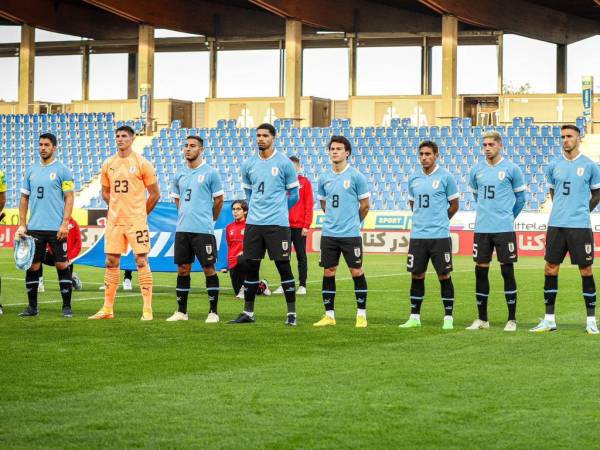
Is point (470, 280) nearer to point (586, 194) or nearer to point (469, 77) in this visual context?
point (586, 194)

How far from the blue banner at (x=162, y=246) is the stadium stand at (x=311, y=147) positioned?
60.8 ft

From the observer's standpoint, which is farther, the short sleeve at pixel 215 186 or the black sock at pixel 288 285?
the short sleeve at pixel 215 186

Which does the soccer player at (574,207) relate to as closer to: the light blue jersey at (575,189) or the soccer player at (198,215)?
the light blue jersey at (575,189)

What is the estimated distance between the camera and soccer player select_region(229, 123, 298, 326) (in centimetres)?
1236

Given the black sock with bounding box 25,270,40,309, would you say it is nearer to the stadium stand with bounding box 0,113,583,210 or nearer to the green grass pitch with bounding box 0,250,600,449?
the green grass pitch with bounding box 0,250,600,449

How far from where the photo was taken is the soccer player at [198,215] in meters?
12.8

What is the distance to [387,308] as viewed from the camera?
1509 cm

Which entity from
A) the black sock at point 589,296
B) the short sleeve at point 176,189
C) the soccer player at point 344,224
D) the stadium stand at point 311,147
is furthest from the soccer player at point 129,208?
the stadium stand at point 311,147

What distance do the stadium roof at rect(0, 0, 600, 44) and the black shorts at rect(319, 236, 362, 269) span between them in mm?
28555

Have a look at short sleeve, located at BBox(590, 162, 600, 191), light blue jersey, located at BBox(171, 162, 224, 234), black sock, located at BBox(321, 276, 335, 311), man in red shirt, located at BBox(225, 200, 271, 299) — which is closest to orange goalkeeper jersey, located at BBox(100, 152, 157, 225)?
light blue jersey, located at BBox(171, 162, 224, 234)

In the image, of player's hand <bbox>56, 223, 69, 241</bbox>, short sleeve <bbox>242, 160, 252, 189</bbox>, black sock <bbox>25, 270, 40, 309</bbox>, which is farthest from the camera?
black sock <bbox>25, 270, 40, 309</bbox>

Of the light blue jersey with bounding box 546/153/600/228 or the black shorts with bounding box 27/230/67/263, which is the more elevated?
the light blue jersey with bounding box 546/153/600/228

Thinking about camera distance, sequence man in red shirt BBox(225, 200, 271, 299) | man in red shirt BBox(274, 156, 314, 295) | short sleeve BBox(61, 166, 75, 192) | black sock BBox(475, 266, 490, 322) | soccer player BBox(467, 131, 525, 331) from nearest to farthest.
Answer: soccer player BBox(467, 131, 525, 331), black sock BBox(475, 266, 490, 322), short sleeve BBox(61, 166, 75, 192), man in red shirt BBox(225, 200, 271, 299), man in red shirt BBox(274, 156, 314, 295)

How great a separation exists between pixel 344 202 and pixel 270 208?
0.78 m
